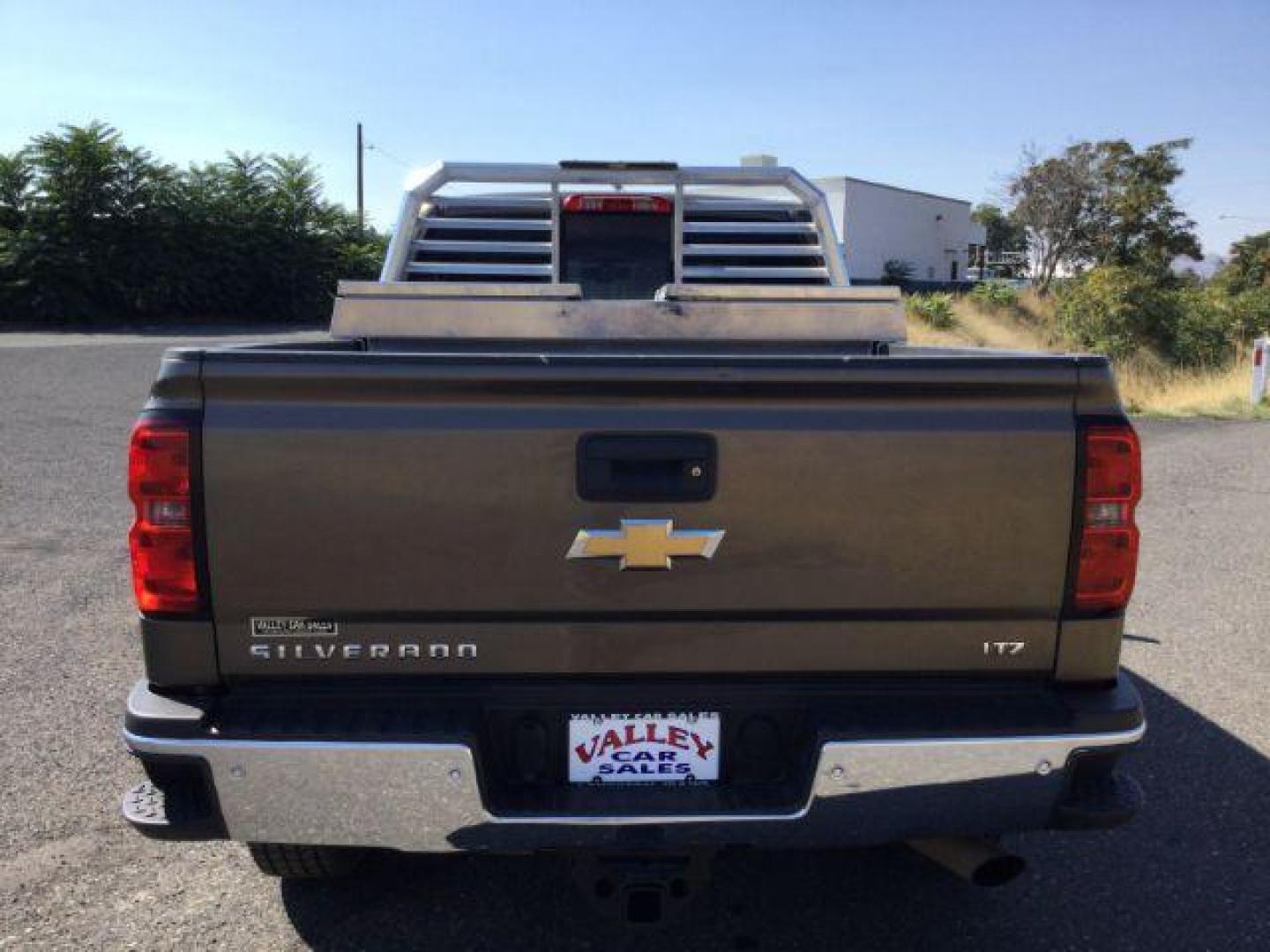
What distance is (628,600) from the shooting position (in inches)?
98.2

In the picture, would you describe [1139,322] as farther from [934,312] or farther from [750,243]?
[750,243]

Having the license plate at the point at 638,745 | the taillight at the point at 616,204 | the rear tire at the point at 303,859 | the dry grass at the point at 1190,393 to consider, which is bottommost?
the rear tire at the point at 303,859

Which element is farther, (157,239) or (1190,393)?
(157,239)

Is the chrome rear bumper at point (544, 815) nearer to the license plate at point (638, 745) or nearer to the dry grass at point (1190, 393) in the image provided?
the license plate at point (638, 745)

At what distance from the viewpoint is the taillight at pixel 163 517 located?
7.91 ft

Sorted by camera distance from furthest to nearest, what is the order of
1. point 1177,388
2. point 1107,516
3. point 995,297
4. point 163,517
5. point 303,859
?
point 995,297
point 1177,388
point 303,859
point 1107,516
point 163,517

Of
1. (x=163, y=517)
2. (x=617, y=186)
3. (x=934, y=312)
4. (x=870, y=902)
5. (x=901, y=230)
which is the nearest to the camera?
(x=163, y=517)

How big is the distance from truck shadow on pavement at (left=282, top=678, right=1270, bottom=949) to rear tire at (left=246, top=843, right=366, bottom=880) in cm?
14

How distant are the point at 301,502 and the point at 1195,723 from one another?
383 cm

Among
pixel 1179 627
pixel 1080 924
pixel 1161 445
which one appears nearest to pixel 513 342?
pixel 1080 924

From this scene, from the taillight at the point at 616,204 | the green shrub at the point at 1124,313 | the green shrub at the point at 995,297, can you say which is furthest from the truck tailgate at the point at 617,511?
the green shrub at the point at 995,297

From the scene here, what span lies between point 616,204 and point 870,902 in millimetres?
3837

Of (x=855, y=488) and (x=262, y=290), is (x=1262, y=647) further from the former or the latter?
(x=262, y=290)

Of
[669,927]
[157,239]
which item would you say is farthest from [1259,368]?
[157,239]
